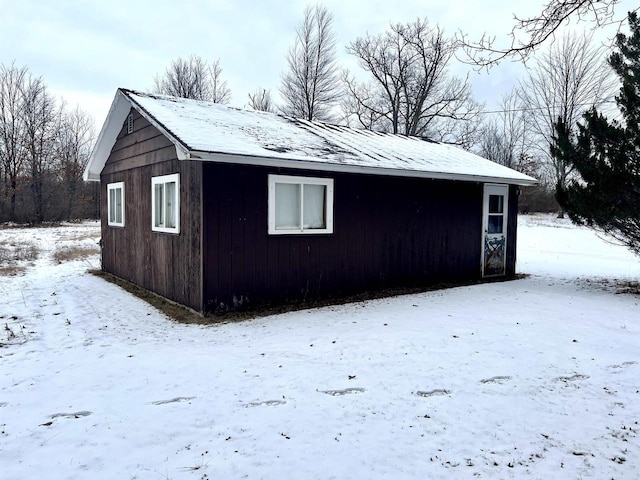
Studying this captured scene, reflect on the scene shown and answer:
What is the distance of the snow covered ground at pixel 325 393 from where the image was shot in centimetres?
268

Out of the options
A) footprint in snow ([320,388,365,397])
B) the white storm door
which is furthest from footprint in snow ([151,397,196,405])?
the white storm door

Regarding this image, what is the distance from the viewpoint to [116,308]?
23.2 feet

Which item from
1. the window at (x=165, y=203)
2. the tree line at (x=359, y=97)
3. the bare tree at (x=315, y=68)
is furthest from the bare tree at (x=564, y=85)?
the window at (x=165, y=203)

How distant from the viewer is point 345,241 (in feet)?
25.6

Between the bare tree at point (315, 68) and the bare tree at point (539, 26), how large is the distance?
2471 centimetres

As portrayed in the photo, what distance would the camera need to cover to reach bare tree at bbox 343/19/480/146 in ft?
90.6

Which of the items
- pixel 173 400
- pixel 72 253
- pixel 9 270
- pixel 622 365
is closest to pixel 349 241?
pixel 622 365

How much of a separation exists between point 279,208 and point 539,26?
14.1 feet

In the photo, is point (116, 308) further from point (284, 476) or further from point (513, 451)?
point (513, 451)

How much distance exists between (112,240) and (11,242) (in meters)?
9.83

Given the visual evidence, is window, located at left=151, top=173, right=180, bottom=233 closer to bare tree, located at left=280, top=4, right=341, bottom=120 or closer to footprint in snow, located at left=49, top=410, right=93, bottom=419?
footprint in snow, located at left=49, top=410, right=93, bottom=419

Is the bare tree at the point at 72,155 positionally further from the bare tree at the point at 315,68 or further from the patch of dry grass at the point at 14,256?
the bare tree at the point at 315,68

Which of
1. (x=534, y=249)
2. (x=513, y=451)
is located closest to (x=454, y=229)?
(x=513, y=451)

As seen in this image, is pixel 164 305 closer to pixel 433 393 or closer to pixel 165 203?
pixel 165 203
